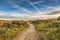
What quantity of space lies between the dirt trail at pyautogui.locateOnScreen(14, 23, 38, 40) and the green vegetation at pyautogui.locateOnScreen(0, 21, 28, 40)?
102 millimetres

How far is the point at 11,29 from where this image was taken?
272 cm

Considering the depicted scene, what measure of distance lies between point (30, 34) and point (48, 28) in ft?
1.28

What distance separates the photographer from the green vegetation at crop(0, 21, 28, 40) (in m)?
2.65

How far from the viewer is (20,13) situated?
9.20 ft

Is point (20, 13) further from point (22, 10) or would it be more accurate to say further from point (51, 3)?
point (51, 3)

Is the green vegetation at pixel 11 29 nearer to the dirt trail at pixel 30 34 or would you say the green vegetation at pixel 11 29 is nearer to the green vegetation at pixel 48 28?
the dirt trail at pixel 30 34

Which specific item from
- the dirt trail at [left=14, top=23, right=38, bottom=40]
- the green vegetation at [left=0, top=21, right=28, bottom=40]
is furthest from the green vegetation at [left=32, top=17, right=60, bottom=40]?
the green vegetation at [left=0, top=21, right=28, bottom=40]

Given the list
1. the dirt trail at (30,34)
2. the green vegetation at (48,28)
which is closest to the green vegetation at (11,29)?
the dirt trail at (30,34)

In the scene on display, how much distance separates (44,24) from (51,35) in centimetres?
26

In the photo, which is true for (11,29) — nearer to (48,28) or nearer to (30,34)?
(30,34)

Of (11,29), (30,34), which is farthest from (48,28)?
(11,29)

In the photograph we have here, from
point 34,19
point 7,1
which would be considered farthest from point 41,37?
point 7,1

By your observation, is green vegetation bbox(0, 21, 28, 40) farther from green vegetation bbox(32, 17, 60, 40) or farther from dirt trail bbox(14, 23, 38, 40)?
green vegetation bbox(32, 17, 60, 40)

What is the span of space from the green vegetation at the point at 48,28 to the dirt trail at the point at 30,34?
0.08 meters
